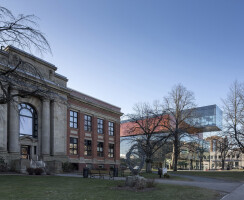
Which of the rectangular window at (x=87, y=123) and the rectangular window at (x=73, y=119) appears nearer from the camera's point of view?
the rectangular window at (x=73, y=119)

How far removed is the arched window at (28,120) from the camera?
31.0 metres

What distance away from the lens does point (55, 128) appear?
3441 cm

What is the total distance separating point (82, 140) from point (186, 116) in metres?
17.9

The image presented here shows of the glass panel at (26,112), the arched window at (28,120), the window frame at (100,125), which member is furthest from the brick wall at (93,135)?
the glass panel at (26,112)

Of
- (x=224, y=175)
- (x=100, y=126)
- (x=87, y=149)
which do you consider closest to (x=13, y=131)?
(x=87, y=149)

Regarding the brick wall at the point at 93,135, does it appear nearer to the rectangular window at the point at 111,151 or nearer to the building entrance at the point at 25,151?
the rectangular window at the point at 111,151

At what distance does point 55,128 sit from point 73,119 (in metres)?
4.72

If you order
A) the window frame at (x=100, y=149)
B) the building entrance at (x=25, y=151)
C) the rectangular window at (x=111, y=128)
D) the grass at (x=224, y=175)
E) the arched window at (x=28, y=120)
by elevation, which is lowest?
the grass at (x=224, y=175)

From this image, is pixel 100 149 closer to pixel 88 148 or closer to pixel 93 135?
pixel 88 148

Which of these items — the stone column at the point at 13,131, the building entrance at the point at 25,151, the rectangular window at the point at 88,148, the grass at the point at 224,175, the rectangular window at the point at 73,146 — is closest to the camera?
the grass at the point at 224,175

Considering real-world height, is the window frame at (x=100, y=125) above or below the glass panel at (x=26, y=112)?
below

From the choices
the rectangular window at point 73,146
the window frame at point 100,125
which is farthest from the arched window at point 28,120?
the window frame at point 100,125

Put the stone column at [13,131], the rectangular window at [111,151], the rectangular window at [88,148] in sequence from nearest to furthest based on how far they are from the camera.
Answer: the stone column at [13,131] < the rectangular window at [88,148] < the rectangular window at [111,151]

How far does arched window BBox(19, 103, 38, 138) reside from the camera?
31000 millimetres
